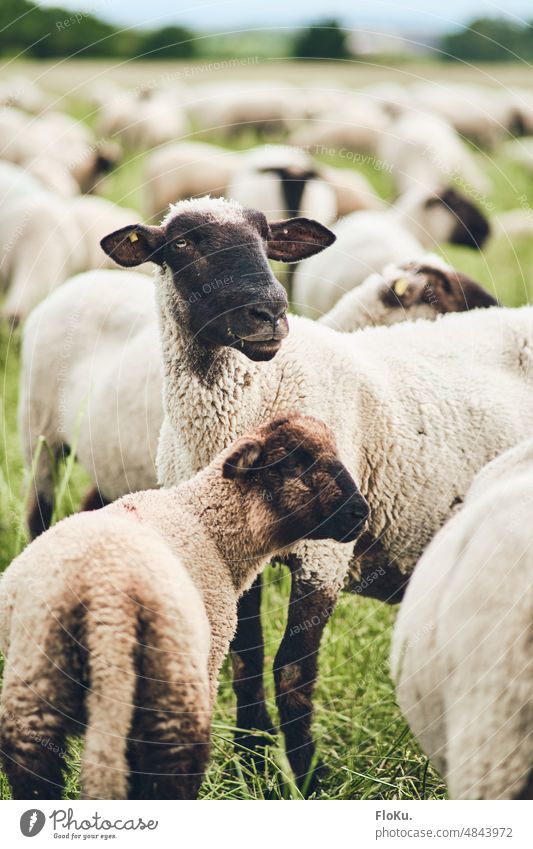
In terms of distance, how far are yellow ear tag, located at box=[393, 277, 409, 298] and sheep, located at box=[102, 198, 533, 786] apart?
2.88ft

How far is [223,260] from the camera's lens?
2672 mm

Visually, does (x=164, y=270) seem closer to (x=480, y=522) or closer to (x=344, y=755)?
(x=480, y=522)

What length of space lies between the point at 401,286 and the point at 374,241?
1978 millimetres

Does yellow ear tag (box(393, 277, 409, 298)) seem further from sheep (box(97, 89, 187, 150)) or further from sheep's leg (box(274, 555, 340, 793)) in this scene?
sheep (box(97, 89, 187, 150))

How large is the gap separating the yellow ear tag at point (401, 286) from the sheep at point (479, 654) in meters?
2.11

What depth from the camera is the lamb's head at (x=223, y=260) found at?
2.57 meters

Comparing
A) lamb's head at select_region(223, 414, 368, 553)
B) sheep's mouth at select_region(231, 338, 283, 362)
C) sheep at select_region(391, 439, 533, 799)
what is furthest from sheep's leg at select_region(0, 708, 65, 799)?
sheep's mouth at select_region(231, 338, 283, 362)

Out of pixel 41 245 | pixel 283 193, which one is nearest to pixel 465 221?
pixel 283 193

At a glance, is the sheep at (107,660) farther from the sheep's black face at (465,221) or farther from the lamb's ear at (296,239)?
the sheep's black face at (465,221)

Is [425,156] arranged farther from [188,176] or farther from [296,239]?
[296,239]

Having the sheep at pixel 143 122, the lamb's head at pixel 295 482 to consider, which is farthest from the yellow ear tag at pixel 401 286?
the sheep at pixel 143 122

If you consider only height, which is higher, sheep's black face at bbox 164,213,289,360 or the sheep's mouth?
sheep's black face at bbox 164,213,289,360

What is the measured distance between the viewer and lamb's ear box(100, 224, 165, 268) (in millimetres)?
2629

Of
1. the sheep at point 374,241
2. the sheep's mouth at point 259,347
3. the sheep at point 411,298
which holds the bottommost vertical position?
the sheep's mouth at point 259,347
